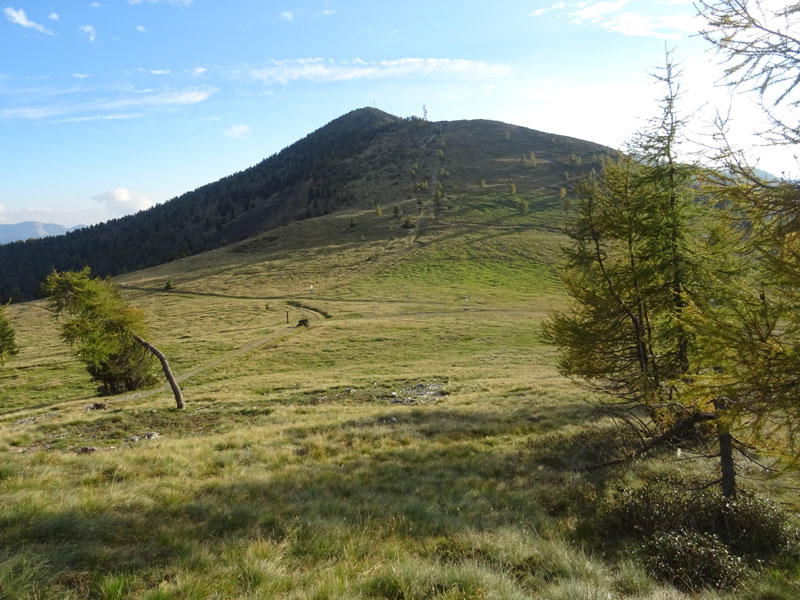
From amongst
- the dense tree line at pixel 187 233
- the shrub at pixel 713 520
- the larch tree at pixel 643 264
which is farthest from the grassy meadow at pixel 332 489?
the dense tree line at pixel 187 233

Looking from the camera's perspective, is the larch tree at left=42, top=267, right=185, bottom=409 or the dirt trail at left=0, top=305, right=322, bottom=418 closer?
the larch tree at left=42, top=267, right=185, bottom=409

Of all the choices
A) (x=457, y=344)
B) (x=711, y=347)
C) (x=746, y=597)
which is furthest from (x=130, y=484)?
(x=457, y=344)

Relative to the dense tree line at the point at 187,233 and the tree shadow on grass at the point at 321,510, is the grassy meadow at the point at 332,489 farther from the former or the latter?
the dense tree line at the point at 187,233

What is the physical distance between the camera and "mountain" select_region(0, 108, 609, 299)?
137250 millimetres

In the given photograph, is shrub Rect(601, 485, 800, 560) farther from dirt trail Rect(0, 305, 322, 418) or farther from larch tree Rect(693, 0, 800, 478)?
dirt trail Rect(0, 305, 322, 418)

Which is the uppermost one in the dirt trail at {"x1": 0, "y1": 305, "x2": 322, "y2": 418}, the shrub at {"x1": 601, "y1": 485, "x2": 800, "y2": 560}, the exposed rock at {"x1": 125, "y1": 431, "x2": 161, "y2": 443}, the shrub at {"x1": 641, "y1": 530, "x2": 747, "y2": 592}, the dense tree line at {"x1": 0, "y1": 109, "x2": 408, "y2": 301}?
the dense tree line at {"x1": 0, "y1": 109, "x2": 408, "y2": 301}

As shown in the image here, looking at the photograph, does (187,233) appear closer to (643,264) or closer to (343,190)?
(343,190)

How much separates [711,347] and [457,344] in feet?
121

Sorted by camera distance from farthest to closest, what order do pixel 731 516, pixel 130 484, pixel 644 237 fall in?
pixel 644 237
pixel 130 484
pixel 731 516

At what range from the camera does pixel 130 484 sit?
25.5ft

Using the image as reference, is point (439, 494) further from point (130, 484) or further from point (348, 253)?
point (348, 253)

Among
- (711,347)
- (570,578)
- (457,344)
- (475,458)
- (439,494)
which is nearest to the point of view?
(570,578)

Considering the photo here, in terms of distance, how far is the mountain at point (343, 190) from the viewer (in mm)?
137250

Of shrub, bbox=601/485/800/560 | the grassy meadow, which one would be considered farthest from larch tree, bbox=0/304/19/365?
shrub, bbox=601/485/800/560
